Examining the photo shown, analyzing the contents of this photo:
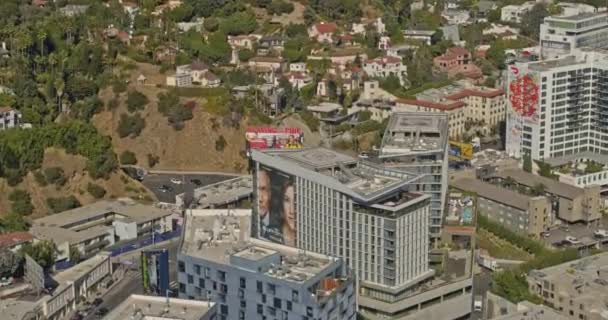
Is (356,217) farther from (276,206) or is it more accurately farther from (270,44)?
(270,44)

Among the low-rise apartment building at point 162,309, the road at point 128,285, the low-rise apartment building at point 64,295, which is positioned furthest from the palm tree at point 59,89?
the low-rise apartment building at point 162,309

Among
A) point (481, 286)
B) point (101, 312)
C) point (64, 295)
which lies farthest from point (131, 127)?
point (481, 286)

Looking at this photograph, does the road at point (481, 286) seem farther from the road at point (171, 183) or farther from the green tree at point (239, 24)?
the green tree at point (239, 24)

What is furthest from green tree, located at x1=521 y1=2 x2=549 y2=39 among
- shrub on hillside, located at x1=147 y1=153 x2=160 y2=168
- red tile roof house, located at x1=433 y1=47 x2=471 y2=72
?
shrub on hillside, located at x1=147 y1=153 x2=160 y2=168

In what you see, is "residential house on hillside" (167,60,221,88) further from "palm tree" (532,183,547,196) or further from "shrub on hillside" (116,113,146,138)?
"palm tree" (532,183,547,196)

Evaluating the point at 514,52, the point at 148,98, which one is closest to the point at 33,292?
the point at 148,98

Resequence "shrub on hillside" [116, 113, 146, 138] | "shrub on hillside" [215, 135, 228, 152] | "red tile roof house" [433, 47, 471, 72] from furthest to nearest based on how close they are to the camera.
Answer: "red tile roof house" [433, 47, 471, 72], "shrub on hillside" [116, 113, 146, 138], "shrub on hillside" [215, 135, 228, 152]
